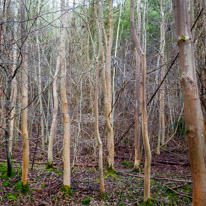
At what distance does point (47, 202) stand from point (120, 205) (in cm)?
174

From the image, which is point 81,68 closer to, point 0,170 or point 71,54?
point 71,54

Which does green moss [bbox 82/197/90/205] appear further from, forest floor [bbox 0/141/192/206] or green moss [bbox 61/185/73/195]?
green moss [bbox 61/185/73/195]

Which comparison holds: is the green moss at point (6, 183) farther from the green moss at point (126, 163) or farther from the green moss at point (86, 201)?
the green moss at point (126, 163)

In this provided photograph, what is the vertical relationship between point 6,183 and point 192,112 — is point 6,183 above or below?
below

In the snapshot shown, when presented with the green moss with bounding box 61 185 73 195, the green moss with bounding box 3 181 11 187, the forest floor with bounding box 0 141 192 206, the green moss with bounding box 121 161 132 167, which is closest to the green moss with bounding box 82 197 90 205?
the forest floor with bounding box 0 141 192 206

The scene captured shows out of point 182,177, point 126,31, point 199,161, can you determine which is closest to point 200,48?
point 182,177

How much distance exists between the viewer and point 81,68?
916 centimetres

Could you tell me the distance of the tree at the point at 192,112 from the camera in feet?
7.45

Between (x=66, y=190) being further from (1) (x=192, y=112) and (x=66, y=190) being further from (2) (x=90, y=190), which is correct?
(1) (x=192, y=112)

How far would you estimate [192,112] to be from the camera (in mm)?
2311

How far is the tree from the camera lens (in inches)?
89.4

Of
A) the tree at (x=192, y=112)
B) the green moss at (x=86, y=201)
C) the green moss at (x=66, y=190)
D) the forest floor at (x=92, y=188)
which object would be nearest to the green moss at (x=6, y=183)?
the forest floor at (x=92, y=188)

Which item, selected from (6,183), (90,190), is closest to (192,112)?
(90,190)

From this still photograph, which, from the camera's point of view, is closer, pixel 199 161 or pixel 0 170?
pixel 199 161
